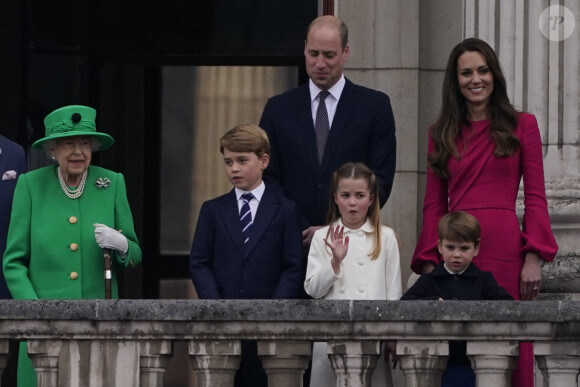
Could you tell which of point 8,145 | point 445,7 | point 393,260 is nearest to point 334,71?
point 393,260

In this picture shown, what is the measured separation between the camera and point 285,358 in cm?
721


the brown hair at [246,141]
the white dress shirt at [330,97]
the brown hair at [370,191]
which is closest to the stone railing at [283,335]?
the brown hair at [370,191]

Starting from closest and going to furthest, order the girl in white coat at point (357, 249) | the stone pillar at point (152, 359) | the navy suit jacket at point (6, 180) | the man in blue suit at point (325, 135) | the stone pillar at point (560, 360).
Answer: the stone pillar at point (560, 360), the stone pillar at point (152, 359), the girl in white coat at point (357, 249), the man in blue suit at point (325, 135), the navy suit jacket at point (6, 180)

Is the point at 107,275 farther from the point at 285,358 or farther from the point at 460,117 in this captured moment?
the point at 460,117

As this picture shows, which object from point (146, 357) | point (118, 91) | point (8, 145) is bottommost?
point (146, 357)

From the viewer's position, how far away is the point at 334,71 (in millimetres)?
8328

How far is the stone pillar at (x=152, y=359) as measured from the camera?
23.8 ft

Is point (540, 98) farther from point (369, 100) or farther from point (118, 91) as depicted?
point (118, 91)

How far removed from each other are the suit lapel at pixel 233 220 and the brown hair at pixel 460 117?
35.0 inches

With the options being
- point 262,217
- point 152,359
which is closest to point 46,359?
point 152,359

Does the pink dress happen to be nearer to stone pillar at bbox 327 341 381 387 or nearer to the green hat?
stone pillar at bbox 327 341 381 387

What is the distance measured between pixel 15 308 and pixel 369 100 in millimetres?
2088

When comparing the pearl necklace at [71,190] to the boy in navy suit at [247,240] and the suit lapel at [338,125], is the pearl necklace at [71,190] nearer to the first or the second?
the boy in navy suit at [247,240]

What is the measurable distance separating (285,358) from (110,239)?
1296 millimetres
